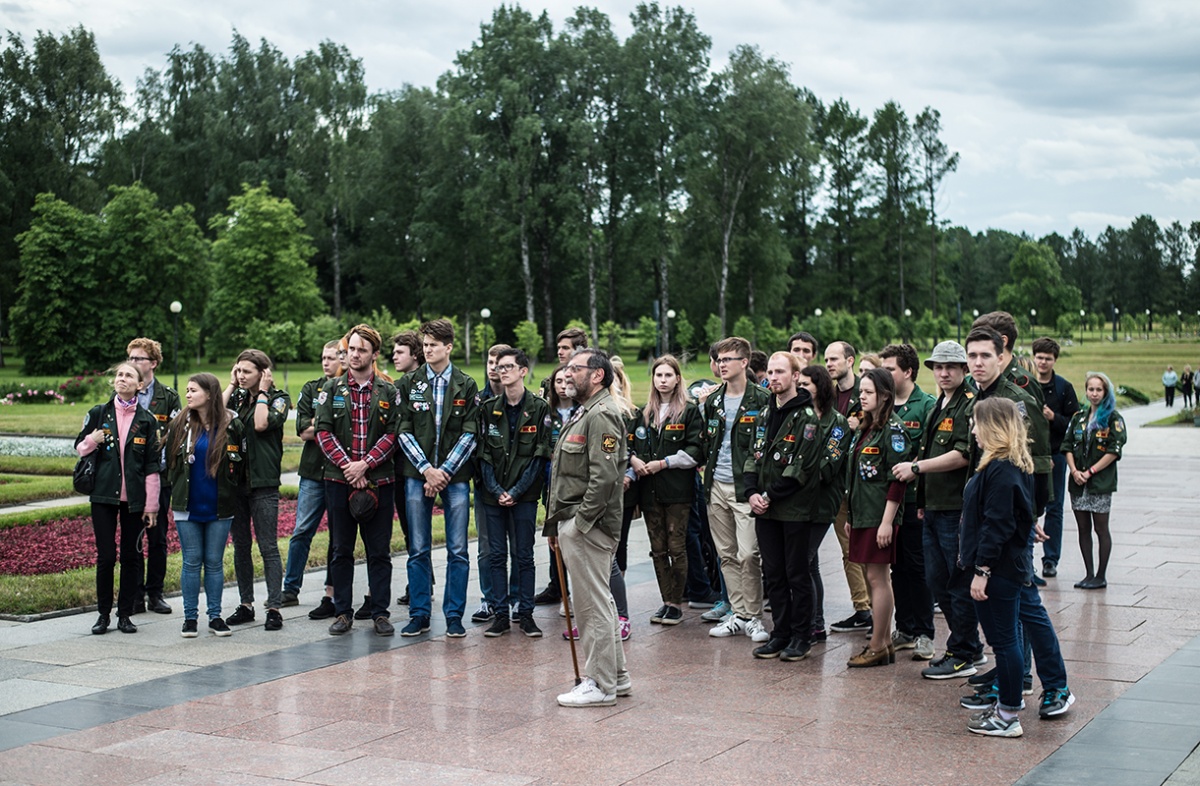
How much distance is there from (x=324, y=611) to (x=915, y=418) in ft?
14.2

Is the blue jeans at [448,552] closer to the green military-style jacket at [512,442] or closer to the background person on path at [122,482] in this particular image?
the green military-style jacket at [512,442]

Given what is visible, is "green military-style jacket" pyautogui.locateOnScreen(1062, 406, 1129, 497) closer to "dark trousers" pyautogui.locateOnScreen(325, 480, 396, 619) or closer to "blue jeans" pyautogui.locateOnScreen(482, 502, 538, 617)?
"blue jeans" pyautogui.locateOnScreen(482, 502, 538, 617)

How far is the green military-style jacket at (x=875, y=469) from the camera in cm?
725

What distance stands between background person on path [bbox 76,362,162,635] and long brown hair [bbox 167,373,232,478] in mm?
168

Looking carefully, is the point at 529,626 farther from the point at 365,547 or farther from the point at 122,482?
the point at 122,482

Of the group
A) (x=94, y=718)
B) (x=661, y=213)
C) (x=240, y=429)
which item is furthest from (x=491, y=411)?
(x=661, y=213)

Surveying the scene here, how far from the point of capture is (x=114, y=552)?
846 centimetres

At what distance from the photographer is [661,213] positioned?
187ft

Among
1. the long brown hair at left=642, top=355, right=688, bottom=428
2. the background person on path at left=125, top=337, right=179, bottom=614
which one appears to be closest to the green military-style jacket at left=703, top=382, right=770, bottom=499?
the long brown hair at left=642, top=355, right=688, bottom=428

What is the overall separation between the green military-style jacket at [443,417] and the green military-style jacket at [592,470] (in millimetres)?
1674

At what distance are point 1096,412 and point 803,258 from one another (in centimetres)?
7759

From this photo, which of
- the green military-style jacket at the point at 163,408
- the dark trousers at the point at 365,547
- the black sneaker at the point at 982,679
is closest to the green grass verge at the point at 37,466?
the green military-style jacket at the point at 163,408

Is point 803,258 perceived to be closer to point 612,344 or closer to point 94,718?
point 612,344

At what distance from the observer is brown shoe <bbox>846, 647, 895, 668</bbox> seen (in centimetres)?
735
